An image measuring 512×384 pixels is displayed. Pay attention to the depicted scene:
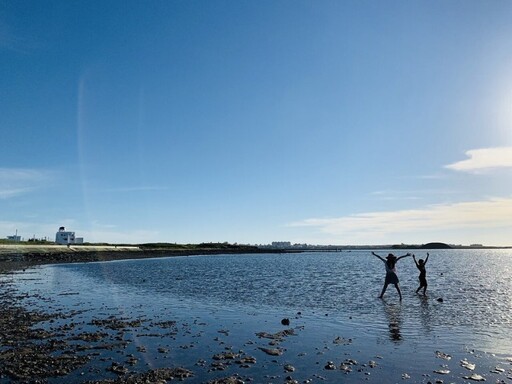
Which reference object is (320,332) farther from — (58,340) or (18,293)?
(18,293)

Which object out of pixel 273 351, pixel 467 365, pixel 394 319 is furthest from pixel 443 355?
pixel 394 319

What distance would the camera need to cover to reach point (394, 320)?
23453mm

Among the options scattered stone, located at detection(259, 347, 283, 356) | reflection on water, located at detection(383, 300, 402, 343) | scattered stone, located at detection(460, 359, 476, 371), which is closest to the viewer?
scattered stone, located at detection(460, 359, 476, 371)

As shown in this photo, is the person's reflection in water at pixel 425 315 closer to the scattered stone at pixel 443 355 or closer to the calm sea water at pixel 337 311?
the calm sea water at pixel 337 311

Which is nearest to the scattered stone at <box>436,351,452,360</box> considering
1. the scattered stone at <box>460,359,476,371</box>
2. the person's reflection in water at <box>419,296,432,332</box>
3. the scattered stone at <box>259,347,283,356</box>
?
the scattered stone at <box>460,359,476,371</box>

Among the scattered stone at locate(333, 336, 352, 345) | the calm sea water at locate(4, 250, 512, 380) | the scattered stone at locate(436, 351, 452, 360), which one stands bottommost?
the calm sea water at locate(4, 250, 512, 380)

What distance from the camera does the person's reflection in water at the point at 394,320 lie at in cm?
1904

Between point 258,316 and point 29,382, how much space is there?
50.5ft

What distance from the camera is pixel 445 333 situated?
19.8m

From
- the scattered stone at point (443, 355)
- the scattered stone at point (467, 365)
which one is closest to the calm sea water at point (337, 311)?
the scattered stone at point (443, 355)

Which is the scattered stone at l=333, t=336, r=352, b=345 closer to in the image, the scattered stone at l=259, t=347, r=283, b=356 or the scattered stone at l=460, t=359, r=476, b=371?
the scattered stone at l=259, t=347, r=283, b=356

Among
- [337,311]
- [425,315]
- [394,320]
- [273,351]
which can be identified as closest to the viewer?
[273,351]

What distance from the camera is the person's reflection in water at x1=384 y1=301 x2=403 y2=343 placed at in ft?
62.5

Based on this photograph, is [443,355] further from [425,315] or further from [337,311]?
[337,311]
